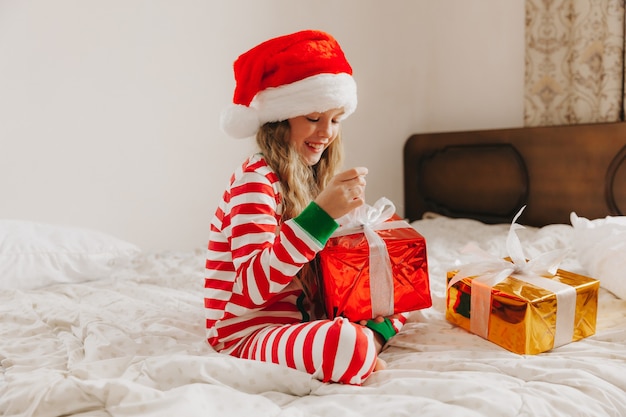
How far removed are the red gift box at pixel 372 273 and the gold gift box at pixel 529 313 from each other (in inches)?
4.5

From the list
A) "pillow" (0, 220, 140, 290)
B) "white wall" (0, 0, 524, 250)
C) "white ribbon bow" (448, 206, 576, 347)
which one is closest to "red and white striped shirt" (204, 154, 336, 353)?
A: "white ribbon bow" (448, 206, 576, 347)

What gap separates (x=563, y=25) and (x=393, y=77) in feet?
2.59

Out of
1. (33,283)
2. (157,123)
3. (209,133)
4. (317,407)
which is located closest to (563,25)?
(209,133)

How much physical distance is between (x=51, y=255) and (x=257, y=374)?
90 cm

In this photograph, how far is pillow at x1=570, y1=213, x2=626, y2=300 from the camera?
1120 mm

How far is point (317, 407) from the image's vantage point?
26.7 inches

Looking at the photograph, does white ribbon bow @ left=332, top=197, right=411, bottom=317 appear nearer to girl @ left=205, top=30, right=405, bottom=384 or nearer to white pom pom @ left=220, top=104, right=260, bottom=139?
girl @ left=205, top=30, right=405, bottom=384

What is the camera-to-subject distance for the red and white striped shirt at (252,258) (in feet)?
2.69

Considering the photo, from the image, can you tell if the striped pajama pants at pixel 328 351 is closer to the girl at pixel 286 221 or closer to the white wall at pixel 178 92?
the girl at pixel 286 221

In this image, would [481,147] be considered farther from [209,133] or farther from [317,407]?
[317,407]

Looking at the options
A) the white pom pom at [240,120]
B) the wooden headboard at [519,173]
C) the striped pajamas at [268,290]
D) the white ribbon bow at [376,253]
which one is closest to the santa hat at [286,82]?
the white pom pom at [240,120]

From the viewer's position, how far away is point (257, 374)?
75 cm

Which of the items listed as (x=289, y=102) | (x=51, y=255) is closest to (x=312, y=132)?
(x=289, y=102)

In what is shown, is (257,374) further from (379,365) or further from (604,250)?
(604,250)
